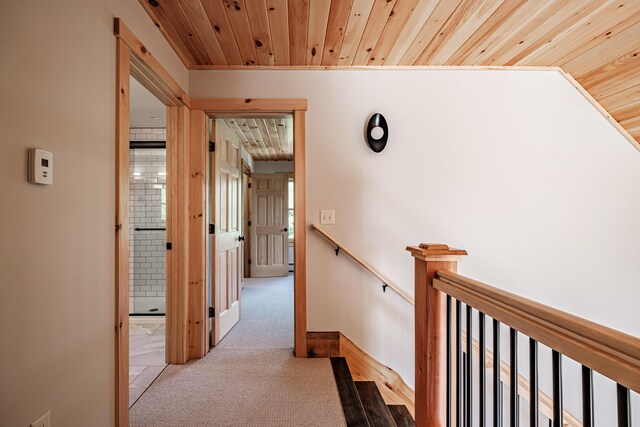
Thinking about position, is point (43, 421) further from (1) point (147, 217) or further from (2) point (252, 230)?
(2) point (252, 230)

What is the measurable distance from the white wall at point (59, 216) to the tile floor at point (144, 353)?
687 millimetres

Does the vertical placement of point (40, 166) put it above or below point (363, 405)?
above

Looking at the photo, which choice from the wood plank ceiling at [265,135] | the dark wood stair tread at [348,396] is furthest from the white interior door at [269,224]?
the dark wood stair tread at [348,396]

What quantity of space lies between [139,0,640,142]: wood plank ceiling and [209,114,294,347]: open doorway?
20.7 inches

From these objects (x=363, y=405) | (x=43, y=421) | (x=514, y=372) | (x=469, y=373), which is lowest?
(x=363, y=405)

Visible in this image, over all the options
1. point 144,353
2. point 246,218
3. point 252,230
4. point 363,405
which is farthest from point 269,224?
point 363,405

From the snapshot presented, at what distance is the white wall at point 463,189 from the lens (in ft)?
7.93

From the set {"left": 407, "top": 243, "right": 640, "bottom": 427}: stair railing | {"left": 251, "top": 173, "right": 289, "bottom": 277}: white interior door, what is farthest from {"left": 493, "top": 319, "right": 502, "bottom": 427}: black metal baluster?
{"left": 251, "top": 173, "right": 289, "bottom": 277}: white interior door

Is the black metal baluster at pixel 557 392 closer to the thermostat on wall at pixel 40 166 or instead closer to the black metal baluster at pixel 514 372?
the black metal baluster at pixel 514 372

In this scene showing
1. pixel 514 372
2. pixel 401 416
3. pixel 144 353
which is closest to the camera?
pixel 514 372

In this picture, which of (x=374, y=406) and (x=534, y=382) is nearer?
(x=534, y=382)

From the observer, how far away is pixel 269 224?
602 centimetres

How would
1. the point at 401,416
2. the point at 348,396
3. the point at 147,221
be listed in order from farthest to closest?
the point at 147,221, the point at 401,416, the point at 348,396

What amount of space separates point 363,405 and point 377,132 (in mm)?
1889
